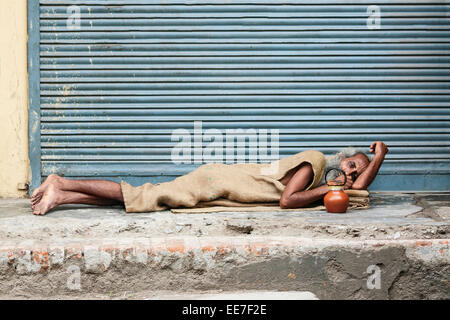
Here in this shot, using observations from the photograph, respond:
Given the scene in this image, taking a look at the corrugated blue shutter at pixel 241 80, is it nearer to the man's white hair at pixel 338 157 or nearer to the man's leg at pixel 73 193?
the man's white hair at pixel 338 157

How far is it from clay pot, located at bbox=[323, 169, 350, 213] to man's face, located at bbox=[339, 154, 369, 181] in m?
0.36

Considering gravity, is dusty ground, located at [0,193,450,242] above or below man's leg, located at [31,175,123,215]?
below

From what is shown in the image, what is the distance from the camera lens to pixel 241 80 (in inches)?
186

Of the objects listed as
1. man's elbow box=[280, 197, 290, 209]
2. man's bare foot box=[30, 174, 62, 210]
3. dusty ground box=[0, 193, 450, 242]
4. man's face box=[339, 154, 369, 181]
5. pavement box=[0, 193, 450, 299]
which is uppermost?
man's face box=[339, 154, 369, 181]

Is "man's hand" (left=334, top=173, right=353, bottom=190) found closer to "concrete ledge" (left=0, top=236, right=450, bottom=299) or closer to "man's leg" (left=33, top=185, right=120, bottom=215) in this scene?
"concrete ledge" (left=0, top=236, right=450, bottom=299)

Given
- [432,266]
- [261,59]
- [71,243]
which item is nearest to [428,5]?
[261,59]

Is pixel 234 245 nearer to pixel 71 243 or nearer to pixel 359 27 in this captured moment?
pixel 71 243

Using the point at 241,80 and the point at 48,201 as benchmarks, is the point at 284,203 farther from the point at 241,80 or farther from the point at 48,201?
the point at 48,201

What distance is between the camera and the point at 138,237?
3.30 meters

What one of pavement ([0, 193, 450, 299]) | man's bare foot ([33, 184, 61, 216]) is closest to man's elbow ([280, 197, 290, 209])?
pavement ([0, 193, 450, 299])

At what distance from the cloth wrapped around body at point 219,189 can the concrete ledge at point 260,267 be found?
850 millimetres

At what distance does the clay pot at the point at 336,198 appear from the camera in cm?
382

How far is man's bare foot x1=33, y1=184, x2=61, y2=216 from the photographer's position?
3809 mm

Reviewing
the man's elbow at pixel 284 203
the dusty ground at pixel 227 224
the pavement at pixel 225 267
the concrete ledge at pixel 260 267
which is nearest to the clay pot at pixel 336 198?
the dusty ground at pixel 227 224
